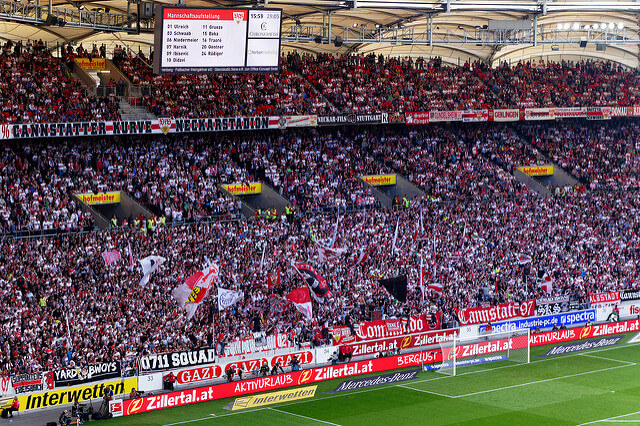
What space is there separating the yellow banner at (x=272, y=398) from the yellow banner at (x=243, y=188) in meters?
15.1

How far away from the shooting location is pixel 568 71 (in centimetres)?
6141

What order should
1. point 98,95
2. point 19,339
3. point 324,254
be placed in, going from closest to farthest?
point 19,339
point 324,254
point 98,95

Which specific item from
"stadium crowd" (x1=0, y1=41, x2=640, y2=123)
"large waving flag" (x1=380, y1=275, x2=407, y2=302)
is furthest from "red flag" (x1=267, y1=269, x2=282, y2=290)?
"stadium crowd" (x1=0, y1=41, x2=640, y2=123)

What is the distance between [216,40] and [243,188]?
10.7 m

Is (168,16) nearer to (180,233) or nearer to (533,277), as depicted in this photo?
(180,233)

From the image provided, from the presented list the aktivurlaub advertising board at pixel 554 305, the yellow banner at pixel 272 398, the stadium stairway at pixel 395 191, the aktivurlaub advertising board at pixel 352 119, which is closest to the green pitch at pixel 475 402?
the yellow banner at pixel 272 398

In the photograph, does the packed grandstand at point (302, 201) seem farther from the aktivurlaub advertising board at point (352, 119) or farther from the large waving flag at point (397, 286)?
the large waving flag at point (397, 286)

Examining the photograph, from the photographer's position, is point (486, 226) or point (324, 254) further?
point (486, 226)

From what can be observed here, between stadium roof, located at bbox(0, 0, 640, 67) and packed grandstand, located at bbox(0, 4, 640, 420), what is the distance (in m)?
2.23

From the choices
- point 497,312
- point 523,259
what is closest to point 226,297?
point 497,312

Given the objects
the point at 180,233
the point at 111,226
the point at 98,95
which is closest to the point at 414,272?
the point at 180,233

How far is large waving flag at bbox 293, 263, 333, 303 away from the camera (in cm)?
3884

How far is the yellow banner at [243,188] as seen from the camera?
46.1m

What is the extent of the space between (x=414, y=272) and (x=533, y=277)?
6.78 meters
